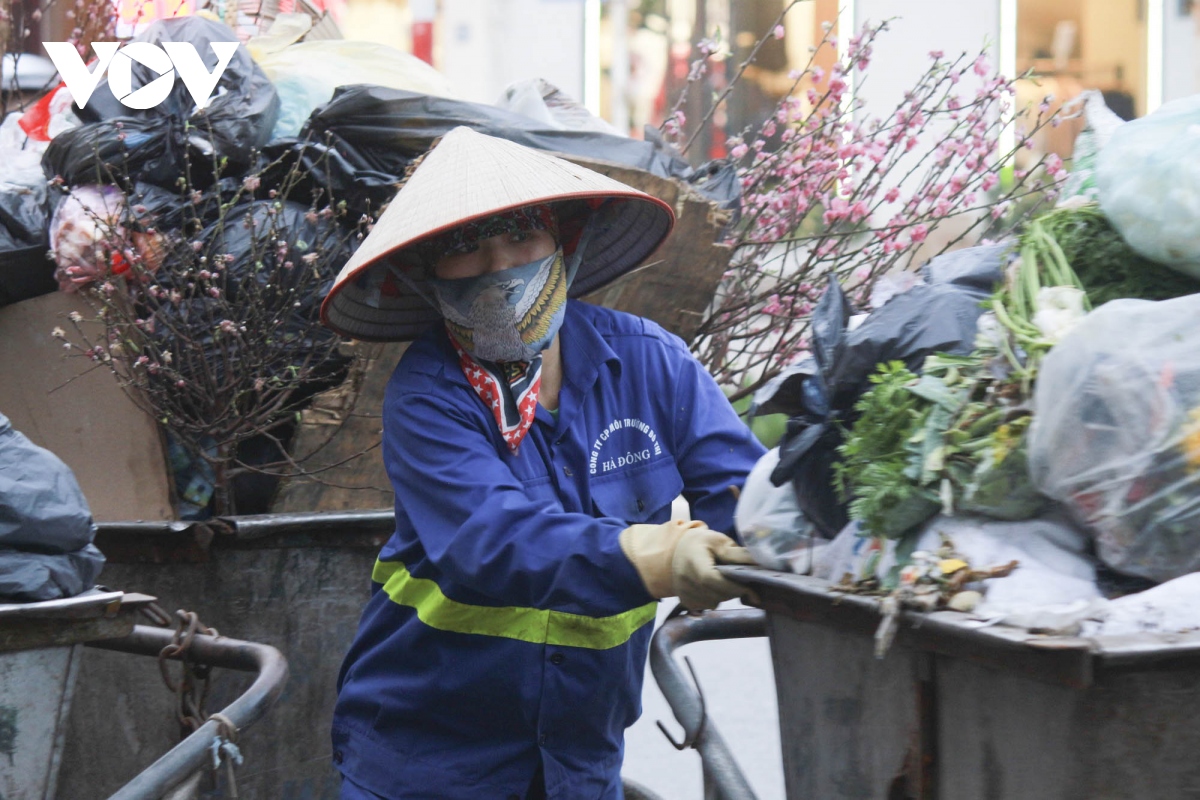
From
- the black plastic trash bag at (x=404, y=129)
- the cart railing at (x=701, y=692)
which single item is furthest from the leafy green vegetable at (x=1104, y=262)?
the black plastic trash bag at (x=404, y=129)

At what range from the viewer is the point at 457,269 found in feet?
6.89

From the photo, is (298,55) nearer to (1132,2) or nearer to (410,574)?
(410,574)

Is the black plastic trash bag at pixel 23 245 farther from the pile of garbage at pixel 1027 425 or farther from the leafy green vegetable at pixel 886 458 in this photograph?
the leafy green vegetable at pixel 886 458

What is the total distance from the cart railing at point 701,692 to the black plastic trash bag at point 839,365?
0.32 meters

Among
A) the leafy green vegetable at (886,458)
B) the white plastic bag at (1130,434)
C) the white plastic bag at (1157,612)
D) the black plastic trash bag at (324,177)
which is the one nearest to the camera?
the white plastic bag at (1157,612)

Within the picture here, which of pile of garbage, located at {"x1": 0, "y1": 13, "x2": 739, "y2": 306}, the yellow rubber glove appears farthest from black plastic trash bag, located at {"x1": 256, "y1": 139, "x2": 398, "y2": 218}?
the yellow rubber glove

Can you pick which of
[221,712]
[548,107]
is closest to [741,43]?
[548,107]

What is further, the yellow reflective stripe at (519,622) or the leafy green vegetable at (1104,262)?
the yellow reflective stripe at (519,622)

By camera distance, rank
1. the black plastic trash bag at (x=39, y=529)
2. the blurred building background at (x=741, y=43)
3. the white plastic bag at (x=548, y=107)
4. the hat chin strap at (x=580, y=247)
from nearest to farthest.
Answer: the black plastic trash bag at (x=39, y=529)
the hat chin strap at (x=580, y=247)
the white plastic bag at (x=548, y=107)
the blurred building background at (x=741, y=43)

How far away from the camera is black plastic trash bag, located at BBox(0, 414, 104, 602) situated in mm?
2121

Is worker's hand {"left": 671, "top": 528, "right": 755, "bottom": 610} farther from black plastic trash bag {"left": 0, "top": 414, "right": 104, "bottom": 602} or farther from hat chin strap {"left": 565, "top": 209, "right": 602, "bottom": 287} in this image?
black plastic trash bag {"left": 0, "top": 414, "right": 104, "bottom": 602}

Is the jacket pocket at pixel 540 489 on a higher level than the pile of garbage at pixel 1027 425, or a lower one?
lower

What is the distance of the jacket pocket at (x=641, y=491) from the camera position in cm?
208

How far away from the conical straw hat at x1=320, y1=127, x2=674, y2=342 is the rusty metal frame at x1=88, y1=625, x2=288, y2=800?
593mm
